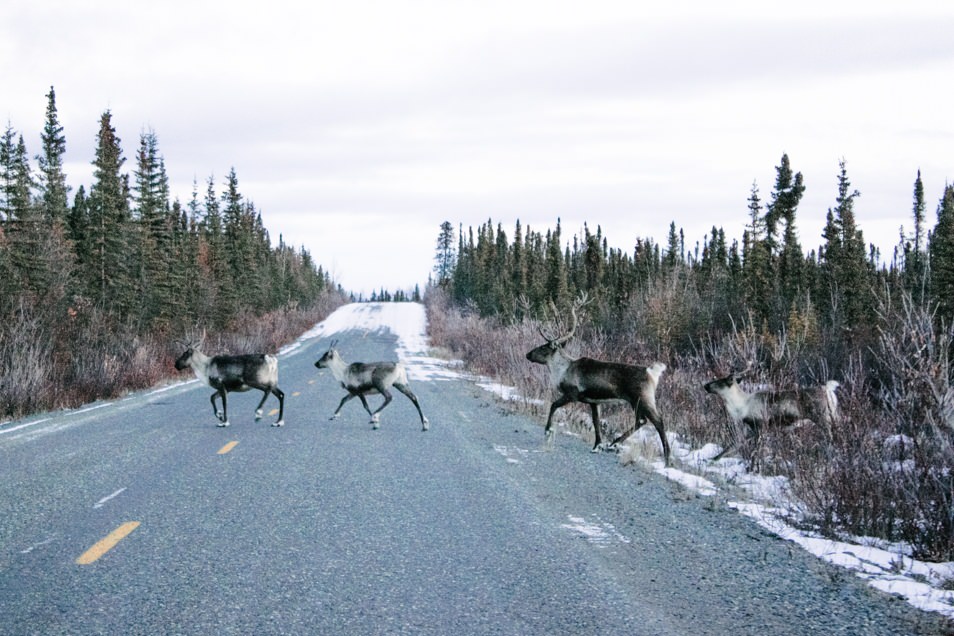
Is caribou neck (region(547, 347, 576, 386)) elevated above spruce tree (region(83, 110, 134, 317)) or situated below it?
below

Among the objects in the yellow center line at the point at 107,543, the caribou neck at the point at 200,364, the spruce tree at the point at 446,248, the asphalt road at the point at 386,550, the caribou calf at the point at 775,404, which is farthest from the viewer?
the spruce tree at the point at 446,248

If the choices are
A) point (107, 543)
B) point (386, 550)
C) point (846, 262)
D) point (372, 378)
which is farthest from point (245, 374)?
point (846, 262)

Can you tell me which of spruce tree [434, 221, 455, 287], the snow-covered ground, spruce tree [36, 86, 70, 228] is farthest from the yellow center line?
spruce tree [434, 221, 455, 287]

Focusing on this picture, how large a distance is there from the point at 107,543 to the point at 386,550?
2180mm

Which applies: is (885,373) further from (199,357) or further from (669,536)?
(199,357)

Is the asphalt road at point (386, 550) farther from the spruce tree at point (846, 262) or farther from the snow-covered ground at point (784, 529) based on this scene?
the spruce tree at point (846, 262)

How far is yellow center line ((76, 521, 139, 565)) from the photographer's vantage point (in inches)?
210

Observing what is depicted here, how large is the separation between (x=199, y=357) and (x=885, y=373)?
15.1 m

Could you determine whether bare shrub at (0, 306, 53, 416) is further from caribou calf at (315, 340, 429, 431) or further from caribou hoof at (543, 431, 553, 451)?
caribou hoof at (543, 431, 553, 451)

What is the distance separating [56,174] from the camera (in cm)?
5084

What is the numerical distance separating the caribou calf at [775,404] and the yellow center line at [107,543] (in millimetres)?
7401

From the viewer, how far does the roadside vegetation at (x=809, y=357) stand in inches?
252

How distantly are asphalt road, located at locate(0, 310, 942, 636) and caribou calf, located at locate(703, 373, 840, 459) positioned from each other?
2.08m

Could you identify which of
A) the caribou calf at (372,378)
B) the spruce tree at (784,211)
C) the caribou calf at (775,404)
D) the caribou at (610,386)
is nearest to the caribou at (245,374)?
the caribou calf at (372,378)
